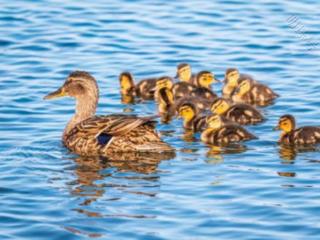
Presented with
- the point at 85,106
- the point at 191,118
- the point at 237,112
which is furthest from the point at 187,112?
the point at 85,106

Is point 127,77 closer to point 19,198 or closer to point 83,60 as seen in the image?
point 83,60

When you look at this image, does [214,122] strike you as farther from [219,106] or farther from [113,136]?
[113,136]

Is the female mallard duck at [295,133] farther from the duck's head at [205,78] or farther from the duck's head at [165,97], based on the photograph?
the duck's head at [205,78]

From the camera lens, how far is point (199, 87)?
43.4ft

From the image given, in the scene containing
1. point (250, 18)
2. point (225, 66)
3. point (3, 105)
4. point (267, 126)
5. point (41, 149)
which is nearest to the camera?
point (41, 149)

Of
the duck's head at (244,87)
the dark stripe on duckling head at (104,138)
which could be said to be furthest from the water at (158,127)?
the duck's head at (244,87)

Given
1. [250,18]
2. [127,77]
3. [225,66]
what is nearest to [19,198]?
[127,77]

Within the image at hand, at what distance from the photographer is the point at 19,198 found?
9477 millimetres

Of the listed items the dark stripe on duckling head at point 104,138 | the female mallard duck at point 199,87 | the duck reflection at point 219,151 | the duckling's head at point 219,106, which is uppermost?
the female mallard duck at point 199,87

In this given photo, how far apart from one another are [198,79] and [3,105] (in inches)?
87.6

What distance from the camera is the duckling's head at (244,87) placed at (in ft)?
42.7

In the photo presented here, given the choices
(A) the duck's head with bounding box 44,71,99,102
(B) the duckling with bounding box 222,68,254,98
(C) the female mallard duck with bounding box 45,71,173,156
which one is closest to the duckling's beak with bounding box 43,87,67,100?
(A) the duck's head with bounding box 44,71,99,102

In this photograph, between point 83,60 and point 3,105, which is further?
point 83,60

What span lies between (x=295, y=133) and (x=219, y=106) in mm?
1348
